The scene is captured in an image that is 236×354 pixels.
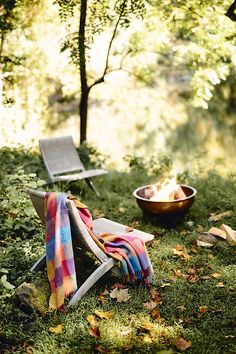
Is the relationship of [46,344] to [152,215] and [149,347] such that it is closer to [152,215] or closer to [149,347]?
[149,347]

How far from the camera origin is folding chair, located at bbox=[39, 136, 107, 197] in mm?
7543

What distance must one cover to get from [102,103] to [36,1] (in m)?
7.61

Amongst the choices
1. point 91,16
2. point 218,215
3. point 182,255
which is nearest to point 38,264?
point 182,255

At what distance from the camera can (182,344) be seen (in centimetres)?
339

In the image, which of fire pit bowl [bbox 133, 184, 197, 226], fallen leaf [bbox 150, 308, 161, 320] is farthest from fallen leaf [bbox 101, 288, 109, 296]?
fire pit bowl [bbox 133, 184, 197, 226]

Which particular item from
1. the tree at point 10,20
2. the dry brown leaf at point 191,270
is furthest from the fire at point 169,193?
the tree at point 10,20

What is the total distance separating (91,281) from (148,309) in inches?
22.7

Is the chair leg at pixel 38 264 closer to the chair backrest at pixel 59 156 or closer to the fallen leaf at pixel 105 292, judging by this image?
the fallen leaf at pixel 105 292

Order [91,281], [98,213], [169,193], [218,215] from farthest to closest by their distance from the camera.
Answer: [98,213]
[218,215]
[169,193]
[91,281]

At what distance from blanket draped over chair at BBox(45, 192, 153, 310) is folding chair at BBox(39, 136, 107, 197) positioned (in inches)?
128

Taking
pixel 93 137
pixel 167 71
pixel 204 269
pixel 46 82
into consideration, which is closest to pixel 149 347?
pixel 204 269

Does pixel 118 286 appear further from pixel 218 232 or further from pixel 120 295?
pixel 218 232

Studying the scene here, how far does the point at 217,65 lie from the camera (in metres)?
8.11

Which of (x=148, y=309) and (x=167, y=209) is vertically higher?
(x=167, y=209)
